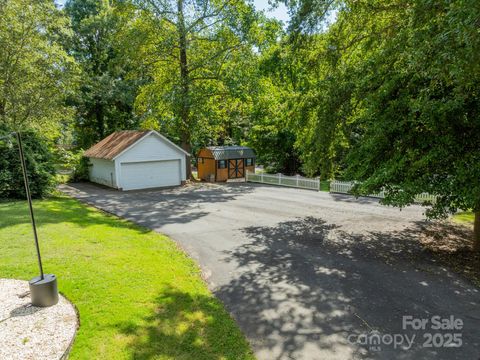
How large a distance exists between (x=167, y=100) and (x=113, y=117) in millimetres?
13543

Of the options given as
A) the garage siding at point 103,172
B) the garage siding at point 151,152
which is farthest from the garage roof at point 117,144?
the garage siding at point 103,172

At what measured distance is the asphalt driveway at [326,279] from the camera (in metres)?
4.73

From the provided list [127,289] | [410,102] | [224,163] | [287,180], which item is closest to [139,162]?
[224,163]

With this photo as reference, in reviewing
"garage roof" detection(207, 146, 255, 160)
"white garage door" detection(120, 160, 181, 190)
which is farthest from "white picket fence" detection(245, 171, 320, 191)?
"white garage door" detection(120, 160, 181, 190)

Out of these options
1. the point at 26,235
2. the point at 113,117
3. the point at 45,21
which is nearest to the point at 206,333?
the point at 26,235

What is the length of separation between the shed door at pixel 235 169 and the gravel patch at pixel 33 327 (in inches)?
785

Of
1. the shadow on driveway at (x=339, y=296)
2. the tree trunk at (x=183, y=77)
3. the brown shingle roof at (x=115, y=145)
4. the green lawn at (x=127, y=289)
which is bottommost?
the shadow on driveway at (x=339, y=296)

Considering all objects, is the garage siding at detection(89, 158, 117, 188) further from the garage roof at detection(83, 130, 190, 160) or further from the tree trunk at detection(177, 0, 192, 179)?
the tree trunk at detection(177, 0, 192, 179)

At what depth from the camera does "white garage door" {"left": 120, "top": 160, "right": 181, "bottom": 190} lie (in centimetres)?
2031

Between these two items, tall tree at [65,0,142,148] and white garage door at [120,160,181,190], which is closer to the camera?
white garage door at [120,160,181,190]

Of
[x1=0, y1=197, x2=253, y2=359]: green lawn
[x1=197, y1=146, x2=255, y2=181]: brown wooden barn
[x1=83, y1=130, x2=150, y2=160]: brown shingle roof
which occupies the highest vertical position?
[x1=83, y1=130, x2=150, y2=160]: brown shingle roof

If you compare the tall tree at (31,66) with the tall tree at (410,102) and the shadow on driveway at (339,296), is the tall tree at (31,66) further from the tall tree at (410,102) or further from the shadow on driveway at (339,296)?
the tall tree at (410,102)

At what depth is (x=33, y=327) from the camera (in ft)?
15.9

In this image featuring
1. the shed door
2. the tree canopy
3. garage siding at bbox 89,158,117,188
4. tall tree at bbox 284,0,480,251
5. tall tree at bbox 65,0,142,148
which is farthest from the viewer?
tall tree at bbox 65,0,142,148
